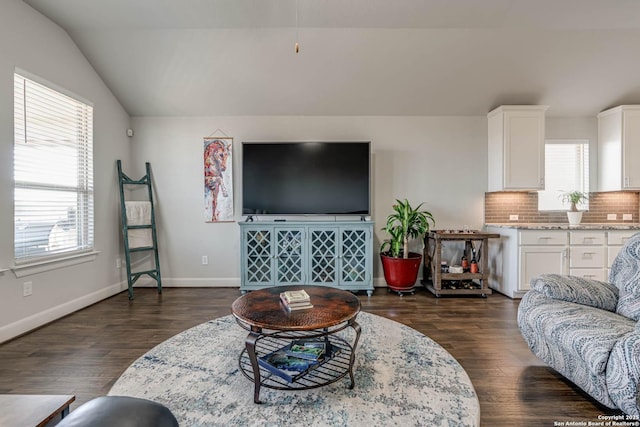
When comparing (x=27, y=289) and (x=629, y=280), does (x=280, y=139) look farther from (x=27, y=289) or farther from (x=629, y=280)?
(x=629, y=280)

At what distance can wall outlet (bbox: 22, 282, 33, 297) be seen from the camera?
2550 millimetres

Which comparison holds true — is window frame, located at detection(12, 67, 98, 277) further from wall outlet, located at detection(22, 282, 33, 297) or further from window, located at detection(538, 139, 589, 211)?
window, located at detection(538, 139, 589, 211)

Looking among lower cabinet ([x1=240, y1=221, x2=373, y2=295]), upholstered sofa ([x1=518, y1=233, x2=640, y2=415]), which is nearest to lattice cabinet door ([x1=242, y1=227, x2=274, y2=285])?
lower cabinet ([x1=240, y1=221, x2=373, y2=295])

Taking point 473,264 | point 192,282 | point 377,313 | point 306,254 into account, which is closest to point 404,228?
point 473,264

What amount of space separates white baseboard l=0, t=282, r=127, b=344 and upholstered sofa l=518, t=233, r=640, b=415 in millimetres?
3914

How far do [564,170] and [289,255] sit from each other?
3904 mm

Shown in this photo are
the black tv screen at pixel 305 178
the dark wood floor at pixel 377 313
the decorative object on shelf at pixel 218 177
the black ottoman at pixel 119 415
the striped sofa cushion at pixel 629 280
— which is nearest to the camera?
the black ottoman at pixel 119 415

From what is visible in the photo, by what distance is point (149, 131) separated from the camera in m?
3.98

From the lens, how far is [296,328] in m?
1.43

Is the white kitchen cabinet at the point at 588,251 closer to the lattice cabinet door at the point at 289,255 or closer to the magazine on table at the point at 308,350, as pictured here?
the lattice cabinet door at the point at 289,255

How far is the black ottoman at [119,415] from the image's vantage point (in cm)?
87

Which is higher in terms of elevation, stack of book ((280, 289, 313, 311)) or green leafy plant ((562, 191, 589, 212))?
green leafy plant ((562, 191, 589, 212))

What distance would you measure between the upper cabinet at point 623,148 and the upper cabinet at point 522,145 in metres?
0.98

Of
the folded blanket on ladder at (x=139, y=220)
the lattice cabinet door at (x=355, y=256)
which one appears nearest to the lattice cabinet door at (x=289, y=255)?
the lattice cabinet door at (x=355, y=256)
